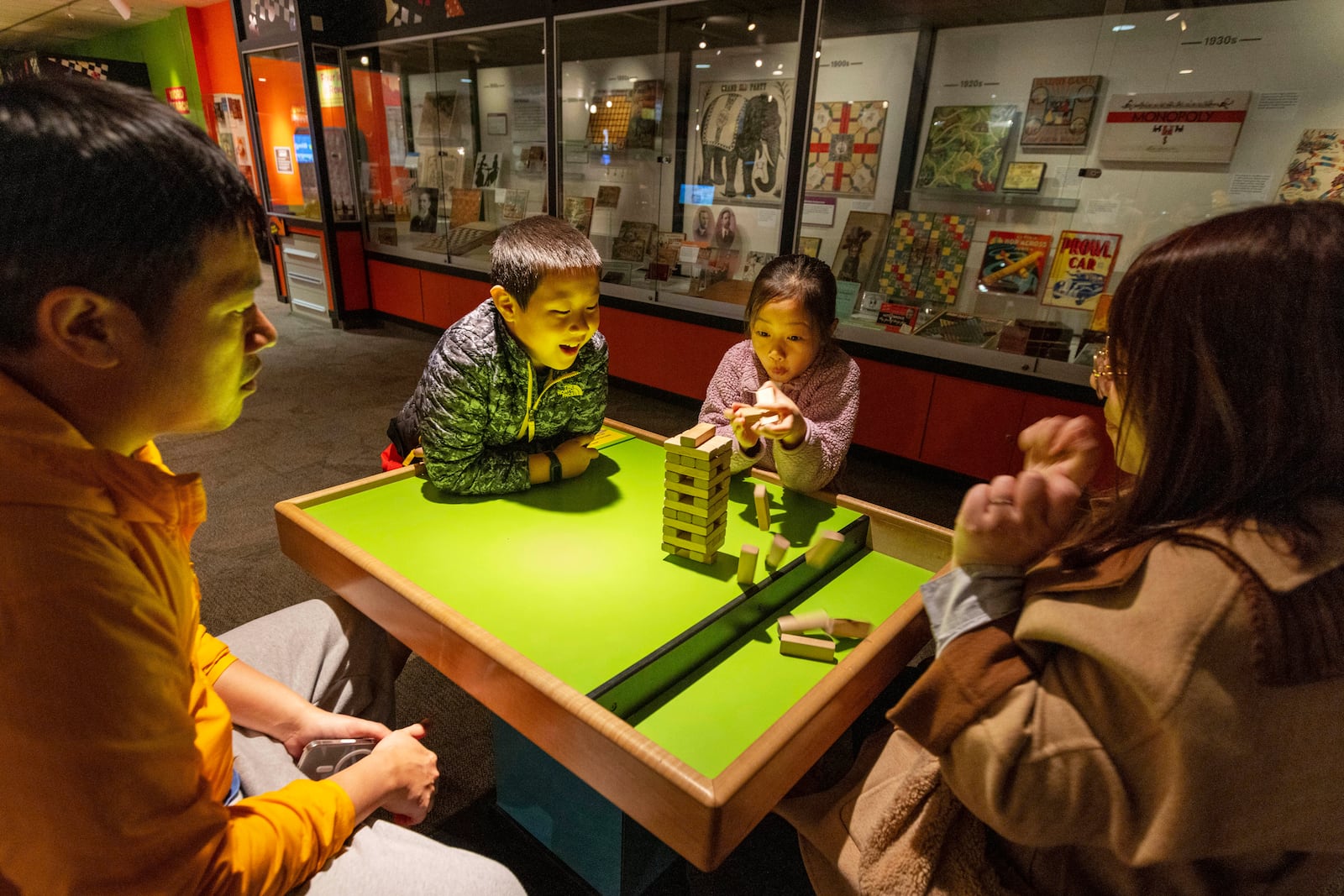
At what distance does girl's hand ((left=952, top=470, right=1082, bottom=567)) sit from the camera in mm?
862

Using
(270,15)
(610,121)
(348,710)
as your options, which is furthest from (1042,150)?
(270,15)

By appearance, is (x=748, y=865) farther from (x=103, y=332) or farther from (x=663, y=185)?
(x=663, y=185)

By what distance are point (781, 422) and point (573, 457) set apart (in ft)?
1.72

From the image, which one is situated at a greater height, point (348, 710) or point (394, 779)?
point (394, 779)

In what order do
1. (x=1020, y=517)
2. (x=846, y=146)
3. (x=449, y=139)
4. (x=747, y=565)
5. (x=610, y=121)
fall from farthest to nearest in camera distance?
(x=449, y=139)
(x=610, y=121)
(x=846, y=146)
(x=747, y=565)
(x=1020, y=517)

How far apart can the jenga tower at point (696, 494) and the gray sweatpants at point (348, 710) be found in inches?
24.6

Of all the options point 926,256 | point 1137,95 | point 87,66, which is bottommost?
point 926,256

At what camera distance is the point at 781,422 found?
159 cm

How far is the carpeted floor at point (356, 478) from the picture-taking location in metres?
1.60

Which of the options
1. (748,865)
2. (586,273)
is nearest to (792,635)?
(748,865)

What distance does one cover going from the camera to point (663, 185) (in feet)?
14.9

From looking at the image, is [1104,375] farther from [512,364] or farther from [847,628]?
[512,364]

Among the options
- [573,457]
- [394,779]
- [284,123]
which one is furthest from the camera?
[284,123]

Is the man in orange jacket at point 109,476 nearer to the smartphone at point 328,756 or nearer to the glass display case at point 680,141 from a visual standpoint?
the smartphone at point 328,756
